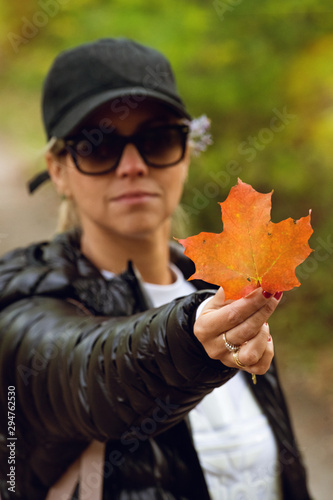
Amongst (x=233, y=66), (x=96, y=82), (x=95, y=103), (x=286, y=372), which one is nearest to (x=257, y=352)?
(x=95, y=103)

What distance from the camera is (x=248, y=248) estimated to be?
0.82 m

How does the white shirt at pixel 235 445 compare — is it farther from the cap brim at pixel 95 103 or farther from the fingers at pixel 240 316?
the fingers at pixel 240 316

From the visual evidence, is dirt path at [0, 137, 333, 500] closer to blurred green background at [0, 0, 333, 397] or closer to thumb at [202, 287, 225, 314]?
blurred green background at [0, 0, 333, 397]

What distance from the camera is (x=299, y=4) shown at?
405 centimetres

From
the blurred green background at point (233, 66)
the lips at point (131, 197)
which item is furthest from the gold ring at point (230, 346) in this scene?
the blurred green background at point (233, 66)

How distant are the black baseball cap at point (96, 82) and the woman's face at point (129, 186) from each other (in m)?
0.05

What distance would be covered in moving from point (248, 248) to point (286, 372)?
527 cm

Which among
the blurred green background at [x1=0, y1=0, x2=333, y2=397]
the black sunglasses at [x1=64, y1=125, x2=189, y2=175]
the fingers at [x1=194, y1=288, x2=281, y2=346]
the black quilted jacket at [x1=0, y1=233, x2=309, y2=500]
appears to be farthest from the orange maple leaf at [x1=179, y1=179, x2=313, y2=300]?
the blurred green background at [x1=0, y1=0, x2=333, y2=397]

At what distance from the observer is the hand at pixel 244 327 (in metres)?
0.81

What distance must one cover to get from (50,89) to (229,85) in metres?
2.74

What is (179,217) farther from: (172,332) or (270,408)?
(172,332)

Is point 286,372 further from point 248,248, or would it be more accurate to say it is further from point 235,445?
point 248,248

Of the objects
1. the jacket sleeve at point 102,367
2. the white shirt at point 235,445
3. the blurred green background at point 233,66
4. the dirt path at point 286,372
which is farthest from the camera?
the dirt path at point 286,372

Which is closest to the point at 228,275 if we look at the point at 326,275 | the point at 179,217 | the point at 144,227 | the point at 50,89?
the point at 144,227
